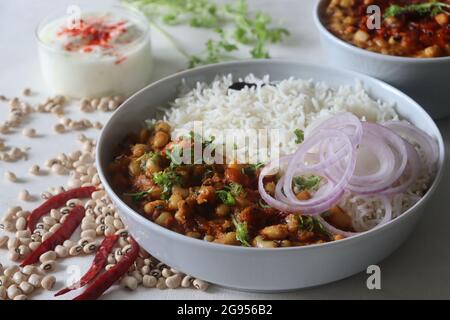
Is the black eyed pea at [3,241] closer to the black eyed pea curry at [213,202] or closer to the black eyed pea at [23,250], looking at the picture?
the black eyed pea at [23,250]

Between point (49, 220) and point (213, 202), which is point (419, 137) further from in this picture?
point (49, 220)

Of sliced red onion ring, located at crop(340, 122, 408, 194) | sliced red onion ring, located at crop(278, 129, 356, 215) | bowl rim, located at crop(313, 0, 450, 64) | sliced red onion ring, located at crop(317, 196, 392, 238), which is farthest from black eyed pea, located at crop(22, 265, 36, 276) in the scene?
bowl rim, located at crop(313, 0, 450, 64)

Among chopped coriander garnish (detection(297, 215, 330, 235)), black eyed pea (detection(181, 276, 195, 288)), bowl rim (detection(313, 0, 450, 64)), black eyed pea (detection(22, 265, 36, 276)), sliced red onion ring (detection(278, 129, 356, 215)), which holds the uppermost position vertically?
bowl rim (detection(313, 0, 450, 64))

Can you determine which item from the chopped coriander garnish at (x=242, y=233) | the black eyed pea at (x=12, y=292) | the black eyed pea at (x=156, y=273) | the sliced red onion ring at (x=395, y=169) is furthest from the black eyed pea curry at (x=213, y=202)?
the black eyed pea at (x=12, y=292)

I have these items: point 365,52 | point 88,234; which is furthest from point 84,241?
point 365,52

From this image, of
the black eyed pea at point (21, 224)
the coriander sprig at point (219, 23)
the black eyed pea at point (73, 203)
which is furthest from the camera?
the coriander sprig at point (219, 23)

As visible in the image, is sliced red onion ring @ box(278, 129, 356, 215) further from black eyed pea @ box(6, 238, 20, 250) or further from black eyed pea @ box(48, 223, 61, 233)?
black eyed pea @ box(6, 238, 20, 250)

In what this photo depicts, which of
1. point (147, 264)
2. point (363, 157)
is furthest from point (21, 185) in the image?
point (363, 157)
